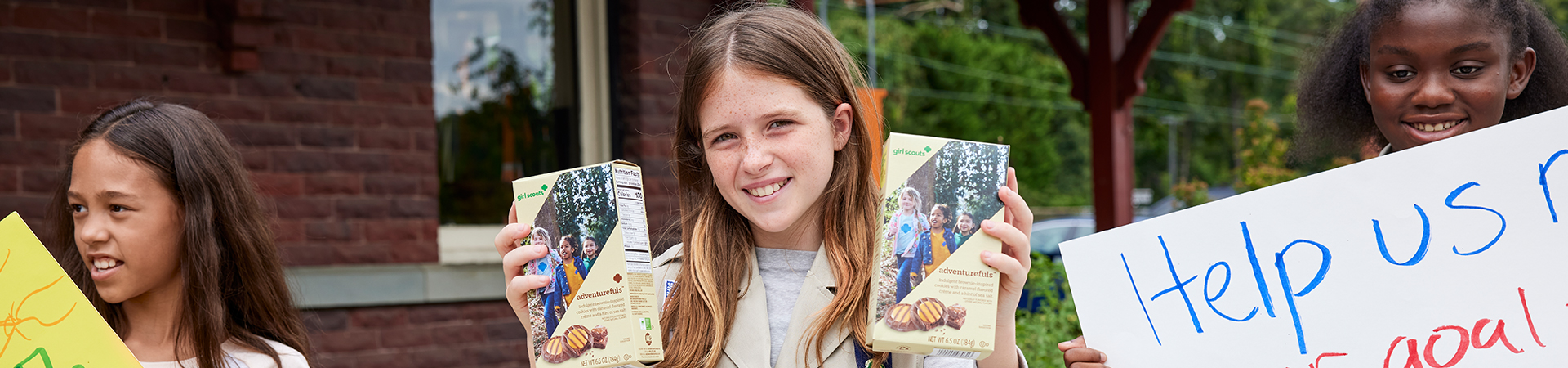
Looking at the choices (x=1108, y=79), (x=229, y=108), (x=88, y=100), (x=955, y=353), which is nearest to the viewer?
(x=955, y=353)

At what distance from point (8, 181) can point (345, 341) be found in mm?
1160

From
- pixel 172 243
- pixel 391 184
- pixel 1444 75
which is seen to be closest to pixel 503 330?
pixel 391 184

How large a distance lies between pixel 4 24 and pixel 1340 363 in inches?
148

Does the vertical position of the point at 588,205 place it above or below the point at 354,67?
below

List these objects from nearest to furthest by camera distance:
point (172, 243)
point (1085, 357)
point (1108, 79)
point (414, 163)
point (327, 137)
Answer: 1. point (1085, 357)
2. point (172, 243)
3. point (327, 137)
4. point (414, 163)
5. point (1108, 79)

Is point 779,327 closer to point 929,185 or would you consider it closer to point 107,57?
point 929,185

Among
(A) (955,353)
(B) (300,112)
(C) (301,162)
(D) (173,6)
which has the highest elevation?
(D) (173,6)

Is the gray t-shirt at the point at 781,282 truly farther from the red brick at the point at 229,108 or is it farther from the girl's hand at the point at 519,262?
the red brick at the point at 229,108

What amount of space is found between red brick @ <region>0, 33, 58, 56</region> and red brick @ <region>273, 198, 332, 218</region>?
81 centimetres

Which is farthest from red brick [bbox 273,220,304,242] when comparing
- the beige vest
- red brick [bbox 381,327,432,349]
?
the beige vest

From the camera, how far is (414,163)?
4.26 m

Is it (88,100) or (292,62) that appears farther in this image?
(292,62)

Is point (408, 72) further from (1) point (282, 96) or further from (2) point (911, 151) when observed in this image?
(2) point (911, 151)

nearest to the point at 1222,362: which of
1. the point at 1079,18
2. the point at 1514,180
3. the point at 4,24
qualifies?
the point at 1514,180
